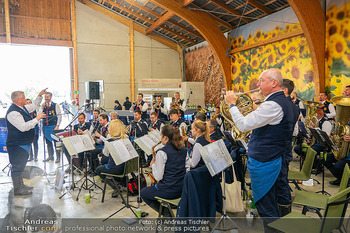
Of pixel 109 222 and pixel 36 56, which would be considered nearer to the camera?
pixel 109 222

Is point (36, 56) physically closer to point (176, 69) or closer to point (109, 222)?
point (176, 69)

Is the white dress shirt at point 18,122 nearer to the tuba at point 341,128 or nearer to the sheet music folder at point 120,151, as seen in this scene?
the sheet music folder at point 120,151

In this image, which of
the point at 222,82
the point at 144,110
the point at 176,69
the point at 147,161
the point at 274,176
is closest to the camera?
the point at 274,176

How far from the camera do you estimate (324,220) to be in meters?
2.07

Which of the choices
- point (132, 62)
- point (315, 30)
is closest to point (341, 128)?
A: point (315, 30)

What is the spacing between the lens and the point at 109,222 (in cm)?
354

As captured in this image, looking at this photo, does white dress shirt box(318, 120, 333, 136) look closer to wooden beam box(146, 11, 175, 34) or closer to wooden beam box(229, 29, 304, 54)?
wooden beam box(229, 29, 304, 54)

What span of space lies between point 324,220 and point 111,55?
15.1m

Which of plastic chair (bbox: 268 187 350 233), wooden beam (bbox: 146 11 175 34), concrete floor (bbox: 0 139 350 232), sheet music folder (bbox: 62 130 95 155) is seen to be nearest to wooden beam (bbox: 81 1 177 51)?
wooden beam (bbox: 146 11 175 34)

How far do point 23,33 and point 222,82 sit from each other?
10.6 meters

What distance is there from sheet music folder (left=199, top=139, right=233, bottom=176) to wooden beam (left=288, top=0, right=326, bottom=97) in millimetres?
6345

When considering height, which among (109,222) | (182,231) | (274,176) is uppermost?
(274,176)

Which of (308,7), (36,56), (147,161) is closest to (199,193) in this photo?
(147,161)

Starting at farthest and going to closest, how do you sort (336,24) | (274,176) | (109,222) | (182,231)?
(336,24) → (109,222) → (182,231) → (274,176)
